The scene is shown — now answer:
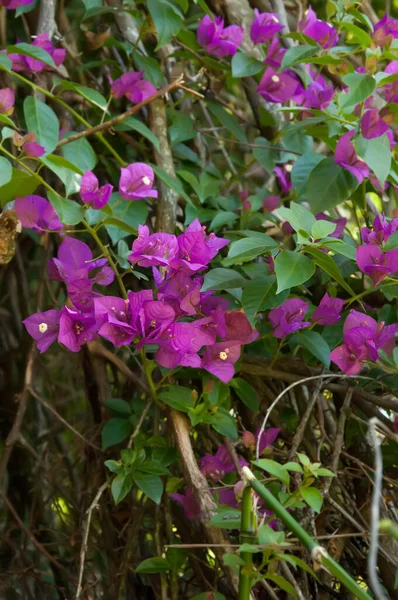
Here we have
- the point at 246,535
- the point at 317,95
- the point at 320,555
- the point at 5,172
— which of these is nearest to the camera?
the point at 320,555

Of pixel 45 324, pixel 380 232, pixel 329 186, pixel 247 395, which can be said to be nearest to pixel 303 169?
pixel 329 186

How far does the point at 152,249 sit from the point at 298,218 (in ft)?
0.52

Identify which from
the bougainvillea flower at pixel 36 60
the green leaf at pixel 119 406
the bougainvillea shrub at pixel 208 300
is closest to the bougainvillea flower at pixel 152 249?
the bougainvillea shrub at pixel 208 300

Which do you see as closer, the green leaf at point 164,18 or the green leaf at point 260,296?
the green leaf at point 260,296

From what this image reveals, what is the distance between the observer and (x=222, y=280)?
0.85m

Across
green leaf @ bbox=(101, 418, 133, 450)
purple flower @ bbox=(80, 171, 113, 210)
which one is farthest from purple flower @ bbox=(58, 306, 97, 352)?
green leaf @ bbox=(101, 418, 133, 450)

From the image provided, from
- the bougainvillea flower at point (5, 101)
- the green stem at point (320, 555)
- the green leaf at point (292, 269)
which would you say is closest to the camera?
the green stem at point (320, 555)

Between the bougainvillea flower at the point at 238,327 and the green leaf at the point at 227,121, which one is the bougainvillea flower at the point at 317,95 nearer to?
the green leaf at the point at 227,121

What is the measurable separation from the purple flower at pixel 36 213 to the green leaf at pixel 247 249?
225mm

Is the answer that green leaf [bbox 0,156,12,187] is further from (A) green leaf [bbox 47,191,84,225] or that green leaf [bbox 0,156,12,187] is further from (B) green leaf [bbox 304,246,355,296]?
(B) green leaf [bbox 304,246,355,296]

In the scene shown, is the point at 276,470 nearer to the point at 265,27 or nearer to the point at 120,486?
the point at 120,486

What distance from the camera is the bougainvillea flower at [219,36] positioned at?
1.15 metres

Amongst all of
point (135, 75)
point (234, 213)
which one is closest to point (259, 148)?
point (234, 213)

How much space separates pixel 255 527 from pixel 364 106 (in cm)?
57
